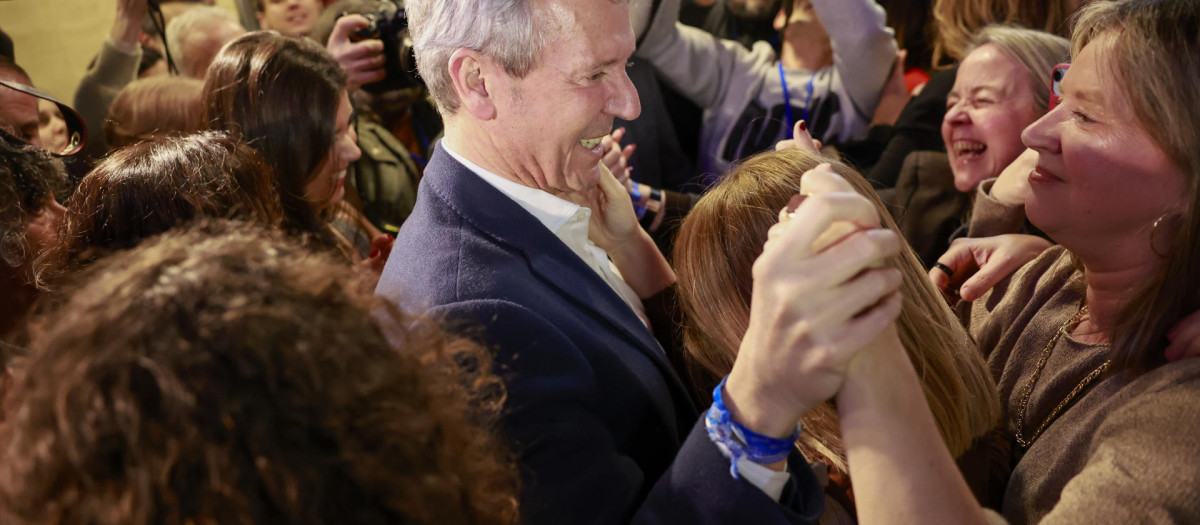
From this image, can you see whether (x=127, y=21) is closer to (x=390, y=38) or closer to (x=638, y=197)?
(x=390, y=38)

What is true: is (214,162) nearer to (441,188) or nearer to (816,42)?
(441,188)

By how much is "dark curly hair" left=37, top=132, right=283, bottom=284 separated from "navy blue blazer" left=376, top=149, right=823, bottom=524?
1.60 ft

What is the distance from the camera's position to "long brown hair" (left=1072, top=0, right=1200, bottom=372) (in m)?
1.16

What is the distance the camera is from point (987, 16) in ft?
8.71

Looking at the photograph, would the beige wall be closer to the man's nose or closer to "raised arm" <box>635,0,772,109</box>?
"raised arm" <box>635,0,772,109</box>

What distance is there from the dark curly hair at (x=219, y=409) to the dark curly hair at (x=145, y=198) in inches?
34.7

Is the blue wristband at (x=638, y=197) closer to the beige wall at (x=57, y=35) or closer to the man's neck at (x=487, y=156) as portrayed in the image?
the man's neck at (x=487, y=156)

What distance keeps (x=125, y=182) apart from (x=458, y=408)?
110cm

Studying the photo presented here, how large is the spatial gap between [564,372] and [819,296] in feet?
1.34

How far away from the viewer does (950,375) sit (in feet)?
4.01

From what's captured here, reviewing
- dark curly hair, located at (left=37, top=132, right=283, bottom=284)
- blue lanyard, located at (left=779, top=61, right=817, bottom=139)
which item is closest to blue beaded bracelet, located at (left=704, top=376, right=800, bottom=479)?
dark curly hair, located at (left=37, top=132, right=283, bottom=284)

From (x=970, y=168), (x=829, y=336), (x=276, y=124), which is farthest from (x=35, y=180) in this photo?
(x=970, y=168)

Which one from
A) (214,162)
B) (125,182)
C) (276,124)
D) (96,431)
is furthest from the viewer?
(276,124)

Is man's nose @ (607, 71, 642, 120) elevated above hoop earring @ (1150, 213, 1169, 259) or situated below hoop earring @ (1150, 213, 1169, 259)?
above
